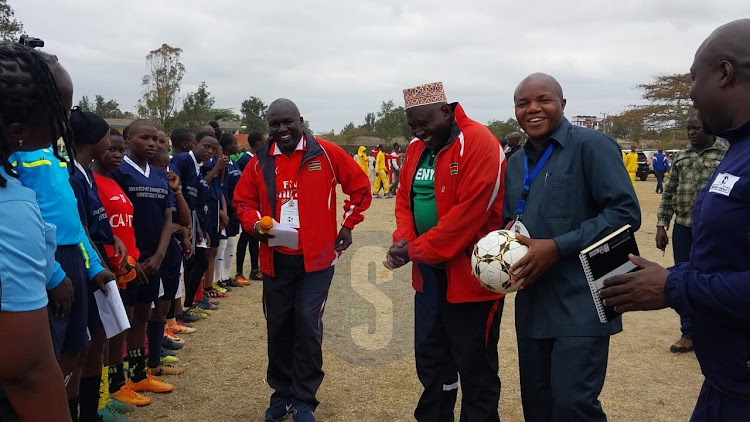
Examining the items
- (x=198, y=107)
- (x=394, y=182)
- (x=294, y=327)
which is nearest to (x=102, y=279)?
(x=294, y=327)

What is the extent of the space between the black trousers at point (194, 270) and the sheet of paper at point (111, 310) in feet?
10.2

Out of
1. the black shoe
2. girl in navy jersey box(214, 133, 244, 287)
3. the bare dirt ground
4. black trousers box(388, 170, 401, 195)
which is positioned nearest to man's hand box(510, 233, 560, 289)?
the bare dirt ground

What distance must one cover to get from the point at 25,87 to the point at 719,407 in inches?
103

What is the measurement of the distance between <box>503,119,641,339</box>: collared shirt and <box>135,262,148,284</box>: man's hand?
9.36ft

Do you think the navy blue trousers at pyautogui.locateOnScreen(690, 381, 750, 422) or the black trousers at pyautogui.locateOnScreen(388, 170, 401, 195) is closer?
the navy blue trousers at pyautogui.locateOnScreen(690, 381, 750, 422)

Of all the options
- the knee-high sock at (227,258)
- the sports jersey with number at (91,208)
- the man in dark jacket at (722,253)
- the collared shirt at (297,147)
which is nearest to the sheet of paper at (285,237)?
the collared shirt at (297,147)

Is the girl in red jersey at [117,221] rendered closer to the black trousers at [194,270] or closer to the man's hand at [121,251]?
the man's hand at [121,251]

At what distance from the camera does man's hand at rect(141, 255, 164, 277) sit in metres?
4.56

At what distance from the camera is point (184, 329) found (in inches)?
253

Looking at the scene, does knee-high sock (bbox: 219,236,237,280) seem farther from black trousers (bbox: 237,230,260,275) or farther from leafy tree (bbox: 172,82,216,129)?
leafy tree (bbox: 172,82,216,129)

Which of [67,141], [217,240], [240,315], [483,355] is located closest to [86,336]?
[67,141]

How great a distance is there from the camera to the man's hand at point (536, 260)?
2.88 metres

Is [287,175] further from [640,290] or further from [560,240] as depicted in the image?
[640,290]

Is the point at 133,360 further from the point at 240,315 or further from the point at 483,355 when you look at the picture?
the point at 483,355
